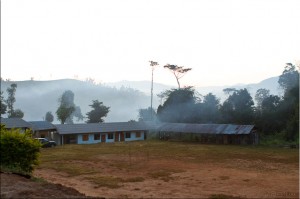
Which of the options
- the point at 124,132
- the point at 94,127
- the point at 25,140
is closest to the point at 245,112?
the point at 124,132

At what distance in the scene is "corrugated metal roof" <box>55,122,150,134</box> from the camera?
44.2 m

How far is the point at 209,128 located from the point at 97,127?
1522 cm

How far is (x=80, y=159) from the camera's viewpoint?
2686cm

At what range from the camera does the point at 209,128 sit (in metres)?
42.7

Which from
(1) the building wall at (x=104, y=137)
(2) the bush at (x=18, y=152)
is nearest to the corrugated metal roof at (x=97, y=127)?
(1) the building wall at (x=104, y=137)

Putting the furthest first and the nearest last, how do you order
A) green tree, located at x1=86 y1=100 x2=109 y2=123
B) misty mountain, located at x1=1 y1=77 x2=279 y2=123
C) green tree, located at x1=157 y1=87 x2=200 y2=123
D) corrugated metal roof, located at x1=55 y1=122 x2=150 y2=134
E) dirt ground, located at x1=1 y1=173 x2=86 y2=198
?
misty mountain, located at x1=1 y1=77 x2=279 y2=123, green tree, located at x1=86 y1=100 x2=109 y2=123, green tree, located at x1=157 y1=87 x2=200 y2=123, corrugated metal roof, located at x1=55 y1=122 x2=150 y2=134, dirt ground, located at x1=1 y1=173 x2=86 y2=198

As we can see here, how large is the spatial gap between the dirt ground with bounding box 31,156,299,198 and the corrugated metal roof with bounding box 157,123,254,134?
1478 cm

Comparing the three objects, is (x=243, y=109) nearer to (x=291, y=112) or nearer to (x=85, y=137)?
(x=291, y=112)

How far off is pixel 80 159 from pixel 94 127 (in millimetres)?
19368

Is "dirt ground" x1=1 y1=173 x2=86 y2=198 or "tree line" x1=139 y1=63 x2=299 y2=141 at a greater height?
"tree line" x1=139 y1=63 x2=299 y2=141

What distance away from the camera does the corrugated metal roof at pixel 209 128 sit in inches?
1551

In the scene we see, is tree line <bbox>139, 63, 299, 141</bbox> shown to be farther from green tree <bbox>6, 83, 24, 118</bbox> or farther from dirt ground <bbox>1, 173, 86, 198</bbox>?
dirt ground <bbox>1, 173, 86, 198</bbox>

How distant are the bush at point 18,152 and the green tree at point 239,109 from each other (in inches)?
1394

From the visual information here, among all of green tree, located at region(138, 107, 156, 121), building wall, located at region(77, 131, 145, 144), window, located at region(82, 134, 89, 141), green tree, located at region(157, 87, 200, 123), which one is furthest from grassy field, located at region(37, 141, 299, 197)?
green tree, located at region(138, 107, 156, 121)
